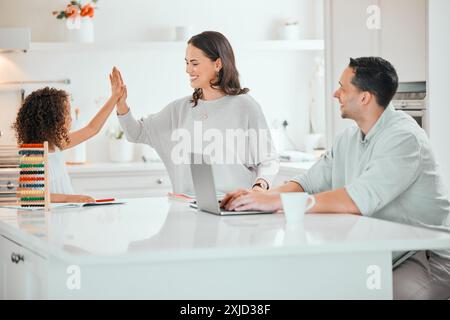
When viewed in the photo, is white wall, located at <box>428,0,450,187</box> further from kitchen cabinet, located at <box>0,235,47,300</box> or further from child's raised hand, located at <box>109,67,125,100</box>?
kitchen cabinet, located at <box>0,235,47,300</box>

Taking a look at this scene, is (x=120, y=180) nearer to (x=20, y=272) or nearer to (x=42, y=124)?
(x=42, y=124)

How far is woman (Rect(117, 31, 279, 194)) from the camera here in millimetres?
3740

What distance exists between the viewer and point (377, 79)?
3047 mm

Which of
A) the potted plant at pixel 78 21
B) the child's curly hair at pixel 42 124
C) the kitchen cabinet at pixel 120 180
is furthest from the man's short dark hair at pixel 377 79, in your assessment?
the potted plant at pixel 78 21

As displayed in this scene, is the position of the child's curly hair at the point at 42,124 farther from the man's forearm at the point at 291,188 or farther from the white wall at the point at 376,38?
the white wall at the point at 376,38

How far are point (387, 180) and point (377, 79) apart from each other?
1.41ft

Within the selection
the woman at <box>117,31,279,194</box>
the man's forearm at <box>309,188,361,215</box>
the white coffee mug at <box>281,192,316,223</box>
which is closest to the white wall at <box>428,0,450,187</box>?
the woman at <box>117,31,279,194</box>

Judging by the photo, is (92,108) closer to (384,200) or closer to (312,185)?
(312,185)

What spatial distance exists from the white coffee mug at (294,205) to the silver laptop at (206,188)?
265 millimetres

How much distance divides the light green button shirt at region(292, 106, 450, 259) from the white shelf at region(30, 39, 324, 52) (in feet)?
9.90

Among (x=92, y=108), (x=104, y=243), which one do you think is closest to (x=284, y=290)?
(x=104, y=243)

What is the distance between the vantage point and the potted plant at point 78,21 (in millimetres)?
5836

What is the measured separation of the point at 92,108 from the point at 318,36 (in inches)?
71.0
